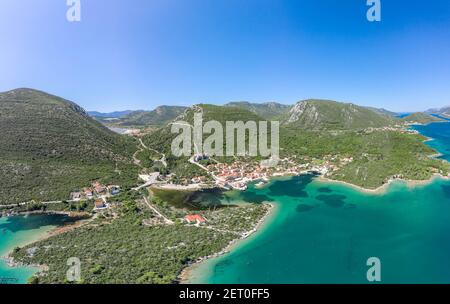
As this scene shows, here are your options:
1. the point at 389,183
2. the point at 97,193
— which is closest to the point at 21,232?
the point at 97,193

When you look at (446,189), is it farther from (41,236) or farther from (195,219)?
(41,236)

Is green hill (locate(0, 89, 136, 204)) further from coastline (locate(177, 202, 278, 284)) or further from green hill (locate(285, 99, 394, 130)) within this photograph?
green hill (locate(285, 99, 394, 130))

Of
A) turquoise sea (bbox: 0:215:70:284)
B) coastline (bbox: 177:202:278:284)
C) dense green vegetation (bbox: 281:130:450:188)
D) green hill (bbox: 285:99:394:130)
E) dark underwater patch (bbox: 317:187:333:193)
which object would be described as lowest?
turquoise sea (bbox: 0:215:70:284)

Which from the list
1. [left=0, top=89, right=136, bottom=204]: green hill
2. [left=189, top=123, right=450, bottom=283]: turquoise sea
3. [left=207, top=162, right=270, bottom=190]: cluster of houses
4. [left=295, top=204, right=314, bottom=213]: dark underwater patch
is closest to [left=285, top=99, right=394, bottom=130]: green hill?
[left=207, top=162, right=270, bottom=190]: cluster of houses

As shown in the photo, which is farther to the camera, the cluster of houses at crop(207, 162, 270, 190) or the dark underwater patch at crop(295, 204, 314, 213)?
the cluster of houses at crop(207, 162, 270, 190)

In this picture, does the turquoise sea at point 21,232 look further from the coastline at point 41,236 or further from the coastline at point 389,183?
the coastline at point 389,183

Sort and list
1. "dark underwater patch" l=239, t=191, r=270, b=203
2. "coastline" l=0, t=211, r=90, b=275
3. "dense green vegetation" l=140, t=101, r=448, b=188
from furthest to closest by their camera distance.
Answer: "dense green vegetation" l=140, t=101, r=448, b=188
"dark underwater patch" l=239, t=191, r=270, b=203
"coastline" l=0, t=211, r=90, b=275

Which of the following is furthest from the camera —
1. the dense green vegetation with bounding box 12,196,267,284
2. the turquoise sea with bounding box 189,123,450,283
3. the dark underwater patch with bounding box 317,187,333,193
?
the dark underwater patch with bounding box 317,187,333,193
